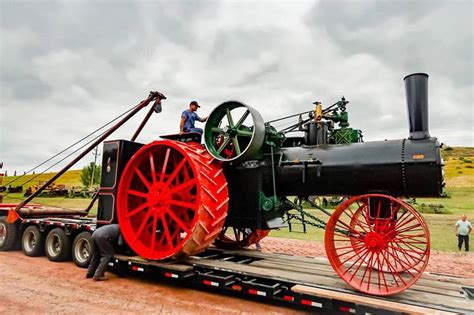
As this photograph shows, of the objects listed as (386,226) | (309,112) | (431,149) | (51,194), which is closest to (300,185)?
(309,112)

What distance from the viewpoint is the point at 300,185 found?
22.2 feet

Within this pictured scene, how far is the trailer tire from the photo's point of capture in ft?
33.8

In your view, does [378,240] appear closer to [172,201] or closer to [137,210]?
[172,201]

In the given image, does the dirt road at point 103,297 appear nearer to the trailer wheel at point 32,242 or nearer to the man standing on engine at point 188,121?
the trailer wheel at point 32,242

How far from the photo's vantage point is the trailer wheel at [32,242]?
31.8 ft

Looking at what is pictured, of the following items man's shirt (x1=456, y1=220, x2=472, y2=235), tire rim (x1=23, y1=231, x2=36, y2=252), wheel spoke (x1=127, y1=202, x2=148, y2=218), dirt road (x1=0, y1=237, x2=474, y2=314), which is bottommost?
dirt road (x1=0, y1=237, x2=474, y2=314)

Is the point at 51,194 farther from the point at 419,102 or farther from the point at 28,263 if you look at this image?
the point at 419,102

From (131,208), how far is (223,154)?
8.34 feet

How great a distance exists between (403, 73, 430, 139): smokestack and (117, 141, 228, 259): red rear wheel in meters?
3.48

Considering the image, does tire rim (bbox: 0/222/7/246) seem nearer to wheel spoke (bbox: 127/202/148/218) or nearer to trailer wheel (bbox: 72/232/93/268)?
trailer wheel (bbox: 72/232/93/268)

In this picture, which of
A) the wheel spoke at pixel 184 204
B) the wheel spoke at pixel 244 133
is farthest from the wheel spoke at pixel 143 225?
the wheel spoke at pixel 244 133

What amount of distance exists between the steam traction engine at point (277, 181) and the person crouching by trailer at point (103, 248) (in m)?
0.32

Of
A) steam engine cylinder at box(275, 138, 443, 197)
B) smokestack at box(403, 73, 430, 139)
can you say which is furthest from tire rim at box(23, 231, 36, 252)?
smokestack at box(403, 73, 430, 139)

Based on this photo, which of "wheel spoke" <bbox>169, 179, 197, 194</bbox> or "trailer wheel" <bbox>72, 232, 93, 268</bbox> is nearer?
"wheel spoke" <bbox>169, 179, 197, 194</bbox>
